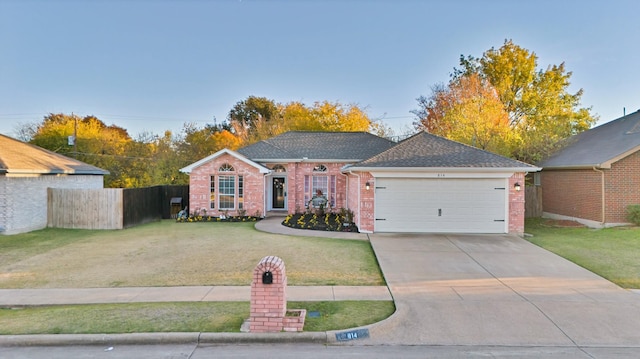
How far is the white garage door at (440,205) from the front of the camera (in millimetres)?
12641

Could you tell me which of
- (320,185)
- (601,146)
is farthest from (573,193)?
(320,185)

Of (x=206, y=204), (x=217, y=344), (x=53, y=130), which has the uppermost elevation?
(x=53, y=130)

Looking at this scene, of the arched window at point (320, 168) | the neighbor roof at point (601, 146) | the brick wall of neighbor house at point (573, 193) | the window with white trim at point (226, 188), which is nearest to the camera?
the neighbor roof at point (601, 146)

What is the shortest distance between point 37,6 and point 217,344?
66.2 ft

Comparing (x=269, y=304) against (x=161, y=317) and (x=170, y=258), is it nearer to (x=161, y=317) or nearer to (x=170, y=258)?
(x=161, y=317)

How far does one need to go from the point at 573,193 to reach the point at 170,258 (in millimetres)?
17111

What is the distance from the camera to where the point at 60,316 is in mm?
5379

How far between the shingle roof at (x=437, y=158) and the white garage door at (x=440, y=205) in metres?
0.60

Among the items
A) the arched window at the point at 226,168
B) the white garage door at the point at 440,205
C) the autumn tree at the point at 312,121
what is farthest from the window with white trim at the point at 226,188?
the autumn tree at the point at 312,121

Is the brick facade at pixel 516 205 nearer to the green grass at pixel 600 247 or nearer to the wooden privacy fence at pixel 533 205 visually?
the green grass at pixel 600 247

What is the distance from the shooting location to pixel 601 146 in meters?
16.0

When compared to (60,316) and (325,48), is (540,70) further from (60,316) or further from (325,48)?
(60,316)

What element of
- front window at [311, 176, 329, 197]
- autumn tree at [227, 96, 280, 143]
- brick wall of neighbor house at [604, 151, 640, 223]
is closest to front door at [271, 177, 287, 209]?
front window at [311, 176, 329, 197]

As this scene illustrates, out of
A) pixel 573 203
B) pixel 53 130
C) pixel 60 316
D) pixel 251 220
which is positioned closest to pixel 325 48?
pixel 251 220
